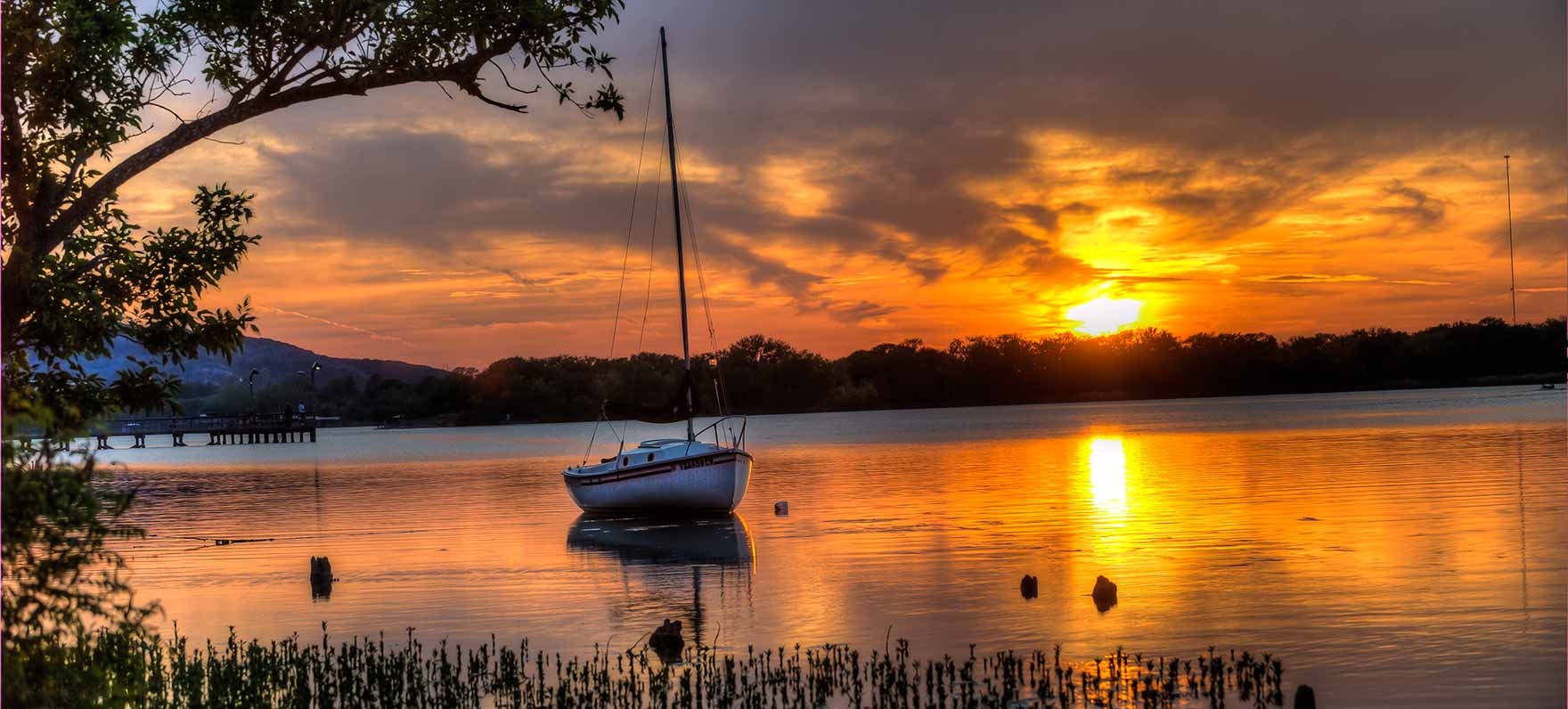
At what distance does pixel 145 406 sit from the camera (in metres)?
14.7

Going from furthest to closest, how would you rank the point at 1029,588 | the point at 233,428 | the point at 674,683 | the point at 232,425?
the point at 232,425 < the point at 233,428 < the point at 1029,588 < the point at 674,683

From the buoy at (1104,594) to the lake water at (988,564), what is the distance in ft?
1.08

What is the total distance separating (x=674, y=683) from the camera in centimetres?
1748

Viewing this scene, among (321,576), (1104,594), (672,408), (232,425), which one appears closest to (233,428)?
(232,425)

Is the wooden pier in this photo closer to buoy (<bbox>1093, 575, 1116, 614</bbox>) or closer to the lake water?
the lake water

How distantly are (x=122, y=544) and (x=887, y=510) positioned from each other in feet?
82.8

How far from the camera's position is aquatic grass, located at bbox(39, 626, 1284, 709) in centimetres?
1518

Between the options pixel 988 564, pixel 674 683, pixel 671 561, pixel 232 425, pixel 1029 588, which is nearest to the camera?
pixel 674 683

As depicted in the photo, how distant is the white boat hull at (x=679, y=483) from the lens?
143 feet

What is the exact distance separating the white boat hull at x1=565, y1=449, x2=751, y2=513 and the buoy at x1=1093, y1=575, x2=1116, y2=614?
795 inches

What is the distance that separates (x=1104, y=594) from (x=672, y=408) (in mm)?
24018

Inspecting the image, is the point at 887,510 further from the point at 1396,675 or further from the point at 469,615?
the point at 1396,675

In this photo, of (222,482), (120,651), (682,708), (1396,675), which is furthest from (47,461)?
(222,482)

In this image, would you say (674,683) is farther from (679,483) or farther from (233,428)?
(233,428)
